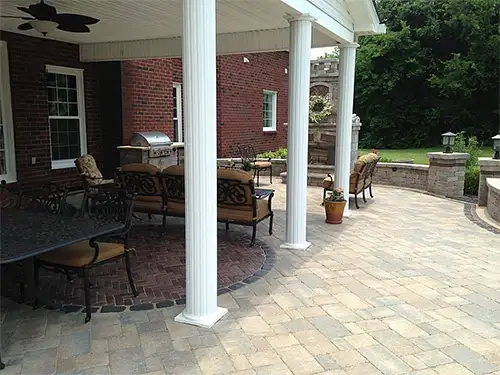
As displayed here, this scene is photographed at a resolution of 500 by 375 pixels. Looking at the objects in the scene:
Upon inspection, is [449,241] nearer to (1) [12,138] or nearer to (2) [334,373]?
(2) [334,373]

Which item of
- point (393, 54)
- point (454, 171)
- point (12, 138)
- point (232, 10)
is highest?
point (393, 54)

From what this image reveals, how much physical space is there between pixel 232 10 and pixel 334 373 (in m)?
4.43

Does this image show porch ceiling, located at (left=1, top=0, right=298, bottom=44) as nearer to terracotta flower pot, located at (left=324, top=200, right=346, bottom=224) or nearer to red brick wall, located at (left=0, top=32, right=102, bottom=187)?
red brick wall, located at (left=0, top=32, right=102, bottom=187)

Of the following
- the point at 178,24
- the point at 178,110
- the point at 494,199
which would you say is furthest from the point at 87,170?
the point at 494,199

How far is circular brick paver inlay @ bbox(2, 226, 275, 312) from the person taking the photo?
12.1 ft

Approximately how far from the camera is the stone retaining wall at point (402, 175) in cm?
993

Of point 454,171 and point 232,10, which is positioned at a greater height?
point 232,10

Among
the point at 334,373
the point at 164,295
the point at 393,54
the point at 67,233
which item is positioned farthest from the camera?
the point at 393,54

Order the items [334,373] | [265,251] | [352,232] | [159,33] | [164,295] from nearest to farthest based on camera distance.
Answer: [334,373] → [164,295] → [265,251] → [352,232] → [159,33]

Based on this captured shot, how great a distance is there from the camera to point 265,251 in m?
5.17

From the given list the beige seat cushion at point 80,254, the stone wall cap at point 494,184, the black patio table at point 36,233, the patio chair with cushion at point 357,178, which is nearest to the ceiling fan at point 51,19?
the black patio table at point 36,233

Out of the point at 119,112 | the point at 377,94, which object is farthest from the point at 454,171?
the point at 377,94

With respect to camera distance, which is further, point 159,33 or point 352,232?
point 159,33

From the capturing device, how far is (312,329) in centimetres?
323
